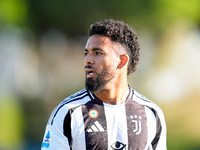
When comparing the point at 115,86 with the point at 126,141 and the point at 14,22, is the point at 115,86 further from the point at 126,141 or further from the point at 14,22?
the point at 14,22

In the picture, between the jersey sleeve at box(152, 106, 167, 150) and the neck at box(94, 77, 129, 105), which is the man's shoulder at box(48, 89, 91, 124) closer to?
the neck at box(94, 77, 129, 105)

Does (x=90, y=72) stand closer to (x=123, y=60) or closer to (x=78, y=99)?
(x=78, y=99)

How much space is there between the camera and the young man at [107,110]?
377 cm

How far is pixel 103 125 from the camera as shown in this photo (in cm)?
392

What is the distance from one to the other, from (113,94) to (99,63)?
0.35 m

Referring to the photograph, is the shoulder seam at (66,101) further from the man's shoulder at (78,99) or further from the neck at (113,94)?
the neck at (113,94)

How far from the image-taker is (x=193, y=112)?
10992 millimetres

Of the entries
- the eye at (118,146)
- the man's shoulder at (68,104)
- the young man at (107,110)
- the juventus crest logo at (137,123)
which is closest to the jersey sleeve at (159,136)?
the young man at (107,110)

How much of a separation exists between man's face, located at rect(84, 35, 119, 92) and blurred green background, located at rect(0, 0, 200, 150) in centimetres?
671

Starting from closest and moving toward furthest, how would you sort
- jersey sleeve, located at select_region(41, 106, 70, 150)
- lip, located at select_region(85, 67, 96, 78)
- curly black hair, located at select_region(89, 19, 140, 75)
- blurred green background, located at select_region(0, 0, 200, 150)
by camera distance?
jersey sleeve, located at select_region(41, 106, 70, 150) < lip, located at select_region(85, 67, 96, 78) < curly black hair, located at select_region(89, 19, 140, 75) < blurred green background, located at select_region(0, 0, 200, 150)

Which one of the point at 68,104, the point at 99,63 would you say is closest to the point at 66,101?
the point at 68,104

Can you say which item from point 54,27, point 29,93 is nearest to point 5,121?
point 29,93

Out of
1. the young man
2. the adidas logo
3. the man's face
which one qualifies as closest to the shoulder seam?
the young man

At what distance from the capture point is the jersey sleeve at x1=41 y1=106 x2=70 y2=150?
370 cm
